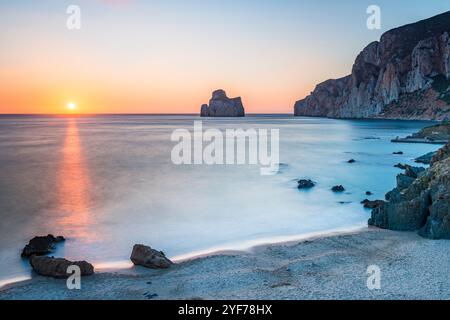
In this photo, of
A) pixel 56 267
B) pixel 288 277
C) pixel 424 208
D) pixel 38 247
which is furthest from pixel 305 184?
pixel 56 267

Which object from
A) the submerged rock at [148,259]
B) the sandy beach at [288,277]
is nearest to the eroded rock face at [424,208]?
the sandy beach at [288,277]

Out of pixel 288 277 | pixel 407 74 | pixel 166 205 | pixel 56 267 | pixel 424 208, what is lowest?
pixel 166 205

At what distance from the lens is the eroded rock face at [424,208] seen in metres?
14.4

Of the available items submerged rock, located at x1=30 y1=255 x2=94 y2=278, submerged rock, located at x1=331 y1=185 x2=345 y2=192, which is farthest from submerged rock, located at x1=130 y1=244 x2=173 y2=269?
submerged rock, located at x1=331 y1=185 x2=345 y2=192

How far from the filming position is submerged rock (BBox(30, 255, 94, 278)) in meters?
11.8

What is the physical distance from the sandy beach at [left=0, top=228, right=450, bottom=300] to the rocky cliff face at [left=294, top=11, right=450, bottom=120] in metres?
142

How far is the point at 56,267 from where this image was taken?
11.9 m

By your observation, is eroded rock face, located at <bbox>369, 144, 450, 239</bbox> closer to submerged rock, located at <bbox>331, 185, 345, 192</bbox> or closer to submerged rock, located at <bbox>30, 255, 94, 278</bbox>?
submerged rock, located at <bbox>331, 185, 345, 192</bbox>

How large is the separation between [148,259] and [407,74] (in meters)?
184

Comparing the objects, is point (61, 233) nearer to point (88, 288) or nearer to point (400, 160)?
point (88, 288)

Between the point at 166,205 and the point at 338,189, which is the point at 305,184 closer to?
the point at 338,189

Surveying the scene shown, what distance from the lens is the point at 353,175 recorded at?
3406 centimetres

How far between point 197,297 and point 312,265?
4058mm

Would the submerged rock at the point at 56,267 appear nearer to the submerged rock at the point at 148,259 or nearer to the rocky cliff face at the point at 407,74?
the submerged rock at the point at 148,259
